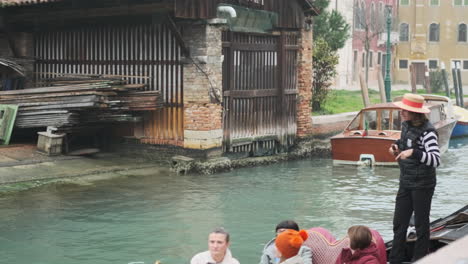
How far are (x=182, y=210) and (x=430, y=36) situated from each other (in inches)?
1819

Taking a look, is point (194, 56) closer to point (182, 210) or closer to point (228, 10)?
point (228, 10)

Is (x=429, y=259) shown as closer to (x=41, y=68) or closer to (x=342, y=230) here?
(x=342, y=230)

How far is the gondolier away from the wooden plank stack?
8.96 m

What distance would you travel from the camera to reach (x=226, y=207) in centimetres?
1265

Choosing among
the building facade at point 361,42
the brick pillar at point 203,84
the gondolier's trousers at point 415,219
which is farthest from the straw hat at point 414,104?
the building facade at point 361,42

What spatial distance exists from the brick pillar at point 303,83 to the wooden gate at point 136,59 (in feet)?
13.9

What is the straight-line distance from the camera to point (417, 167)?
730 centimetres

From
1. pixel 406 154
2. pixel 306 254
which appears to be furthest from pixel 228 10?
pixel 306 254

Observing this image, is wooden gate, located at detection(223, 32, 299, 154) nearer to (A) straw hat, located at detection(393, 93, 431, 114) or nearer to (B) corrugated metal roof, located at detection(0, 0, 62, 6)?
(B) corrugated metal roof, located at detection(0, 0, 62, 6)

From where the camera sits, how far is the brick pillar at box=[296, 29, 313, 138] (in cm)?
1967

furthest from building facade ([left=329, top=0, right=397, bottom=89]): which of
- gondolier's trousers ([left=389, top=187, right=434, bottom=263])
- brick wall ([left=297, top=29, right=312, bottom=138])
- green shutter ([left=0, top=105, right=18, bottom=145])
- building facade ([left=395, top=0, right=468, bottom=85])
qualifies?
gondolier's trousers ([left=389, top=187, right=434, bottom=263])

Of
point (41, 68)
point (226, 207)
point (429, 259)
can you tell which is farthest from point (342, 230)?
point (41, 68)

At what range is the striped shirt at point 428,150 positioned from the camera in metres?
7.19

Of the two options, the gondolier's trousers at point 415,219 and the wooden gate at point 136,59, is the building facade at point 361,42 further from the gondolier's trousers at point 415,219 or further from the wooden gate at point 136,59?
the gondolier's trousers at point 415,219
